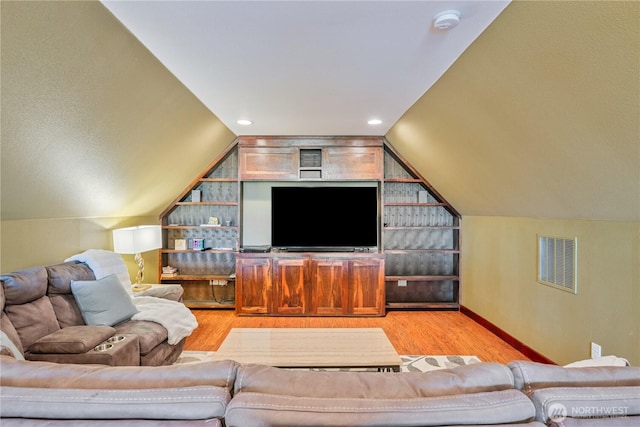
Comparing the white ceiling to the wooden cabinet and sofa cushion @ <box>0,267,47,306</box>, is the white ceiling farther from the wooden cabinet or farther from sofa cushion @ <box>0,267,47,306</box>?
the wooden cabinet

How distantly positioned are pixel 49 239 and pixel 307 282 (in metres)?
2.71

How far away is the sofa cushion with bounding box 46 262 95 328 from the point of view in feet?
7.90

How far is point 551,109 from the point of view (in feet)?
6.14

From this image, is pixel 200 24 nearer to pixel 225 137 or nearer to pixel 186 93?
pixel 186 93

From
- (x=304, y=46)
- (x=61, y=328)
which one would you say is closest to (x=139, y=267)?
(x=61, y=328)

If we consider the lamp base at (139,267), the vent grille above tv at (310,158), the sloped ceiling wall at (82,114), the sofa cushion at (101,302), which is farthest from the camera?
the vent grille above tv at (310,158)

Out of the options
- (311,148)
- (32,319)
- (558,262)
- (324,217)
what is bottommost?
(32,319)

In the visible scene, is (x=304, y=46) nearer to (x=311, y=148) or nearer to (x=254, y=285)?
(x=311, y=148)

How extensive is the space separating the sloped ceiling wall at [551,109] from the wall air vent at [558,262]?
24cm

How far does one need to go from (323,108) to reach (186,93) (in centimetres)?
123

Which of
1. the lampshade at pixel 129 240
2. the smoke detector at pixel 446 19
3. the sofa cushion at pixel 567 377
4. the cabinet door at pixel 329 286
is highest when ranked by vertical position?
the smoke detector at pixel 446 19

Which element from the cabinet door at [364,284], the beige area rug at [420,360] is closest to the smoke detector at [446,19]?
the beige area rug at [420,360]

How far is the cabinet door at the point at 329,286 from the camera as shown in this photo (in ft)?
14.0

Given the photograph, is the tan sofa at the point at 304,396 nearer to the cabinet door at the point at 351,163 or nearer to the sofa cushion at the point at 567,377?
the sofa cushion at the point at 567,377
